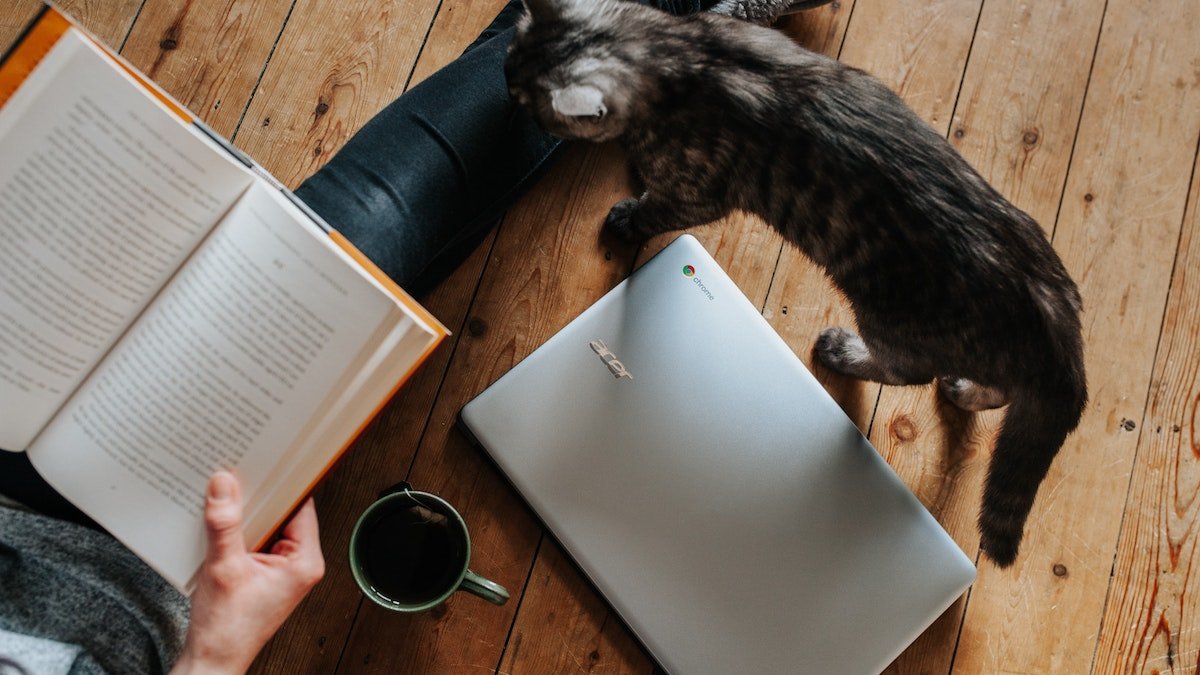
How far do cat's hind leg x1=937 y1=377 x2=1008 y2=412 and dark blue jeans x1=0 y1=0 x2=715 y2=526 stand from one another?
0.65 meters

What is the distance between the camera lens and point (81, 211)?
0.69m

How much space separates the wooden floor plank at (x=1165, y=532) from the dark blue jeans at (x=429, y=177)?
97 cm

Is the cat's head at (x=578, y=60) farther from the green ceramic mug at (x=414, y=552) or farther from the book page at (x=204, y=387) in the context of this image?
the green ceramic mug at (x=414, y=552)

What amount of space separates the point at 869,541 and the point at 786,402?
198mm

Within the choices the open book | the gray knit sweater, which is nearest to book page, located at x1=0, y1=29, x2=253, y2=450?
the open book

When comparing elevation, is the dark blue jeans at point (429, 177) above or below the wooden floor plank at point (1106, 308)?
above

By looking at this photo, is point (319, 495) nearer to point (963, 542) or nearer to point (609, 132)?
point (609, 132)

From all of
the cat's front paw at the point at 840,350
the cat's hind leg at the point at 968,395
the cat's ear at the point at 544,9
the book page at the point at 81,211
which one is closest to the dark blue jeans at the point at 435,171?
the cat's ear at the point at 544,9

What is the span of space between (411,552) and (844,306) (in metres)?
0.70

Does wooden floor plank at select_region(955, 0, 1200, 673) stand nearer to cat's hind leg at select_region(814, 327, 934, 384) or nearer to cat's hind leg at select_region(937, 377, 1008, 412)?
cat's hind leg at select_region(937, 377, 1008, 412)

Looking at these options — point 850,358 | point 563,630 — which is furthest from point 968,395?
point 563,630

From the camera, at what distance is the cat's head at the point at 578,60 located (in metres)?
0.92

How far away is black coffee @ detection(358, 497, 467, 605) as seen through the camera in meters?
0.93

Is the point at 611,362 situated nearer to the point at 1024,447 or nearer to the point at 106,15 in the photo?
the point at 1024,447
